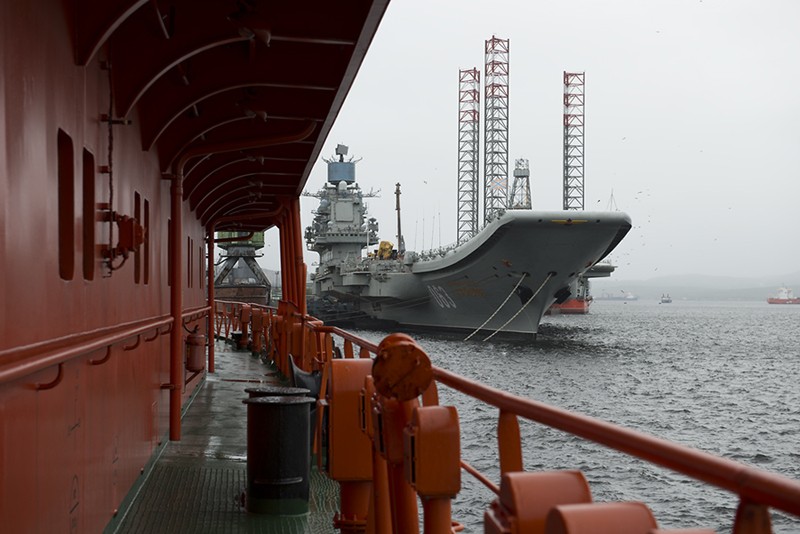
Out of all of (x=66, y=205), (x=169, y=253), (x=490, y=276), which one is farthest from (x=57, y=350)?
(x=490, y=276)

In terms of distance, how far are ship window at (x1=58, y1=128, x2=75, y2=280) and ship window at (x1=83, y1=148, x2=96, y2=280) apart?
28 centimetres

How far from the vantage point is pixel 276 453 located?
496 cm

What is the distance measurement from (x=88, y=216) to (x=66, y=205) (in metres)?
0.35

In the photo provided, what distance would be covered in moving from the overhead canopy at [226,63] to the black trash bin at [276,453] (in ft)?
5.75

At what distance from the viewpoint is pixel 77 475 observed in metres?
3.60

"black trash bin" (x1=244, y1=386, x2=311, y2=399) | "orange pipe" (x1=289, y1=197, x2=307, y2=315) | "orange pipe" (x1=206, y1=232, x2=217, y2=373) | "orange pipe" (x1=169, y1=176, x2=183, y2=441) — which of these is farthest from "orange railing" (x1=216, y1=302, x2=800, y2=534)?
"orange pipe" (x1=206, y1=232, x2=217, y2=373)

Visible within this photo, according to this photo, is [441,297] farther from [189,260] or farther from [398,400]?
[398,400]

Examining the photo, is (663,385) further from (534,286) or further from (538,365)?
(534,286)

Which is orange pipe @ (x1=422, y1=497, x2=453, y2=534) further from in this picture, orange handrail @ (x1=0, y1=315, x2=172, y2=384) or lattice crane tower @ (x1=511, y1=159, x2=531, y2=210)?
lattice crane tower @ (x1=511, y1=159, x2=531, y2=210)

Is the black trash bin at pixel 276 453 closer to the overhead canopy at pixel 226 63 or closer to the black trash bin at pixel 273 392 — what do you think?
the black trash bin at pixel 273 392

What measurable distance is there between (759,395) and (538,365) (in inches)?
317

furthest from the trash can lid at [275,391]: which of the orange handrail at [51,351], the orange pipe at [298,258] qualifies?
the orange pipe at [298,258]

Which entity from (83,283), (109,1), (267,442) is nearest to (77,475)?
(83,283)

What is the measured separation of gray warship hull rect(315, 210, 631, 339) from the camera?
3609 cm
